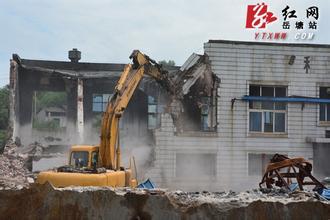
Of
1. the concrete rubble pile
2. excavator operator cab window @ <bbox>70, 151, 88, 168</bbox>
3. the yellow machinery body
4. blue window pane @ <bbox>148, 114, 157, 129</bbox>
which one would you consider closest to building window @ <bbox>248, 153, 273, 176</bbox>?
blue window pane @ <bbox>148, 114, 157, 129</bbox>

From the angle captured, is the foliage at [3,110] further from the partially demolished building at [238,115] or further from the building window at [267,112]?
the building window at [267,112]

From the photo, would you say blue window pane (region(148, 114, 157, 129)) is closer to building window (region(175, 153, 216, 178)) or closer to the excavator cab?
building window (region(175, 153, 216, 178))

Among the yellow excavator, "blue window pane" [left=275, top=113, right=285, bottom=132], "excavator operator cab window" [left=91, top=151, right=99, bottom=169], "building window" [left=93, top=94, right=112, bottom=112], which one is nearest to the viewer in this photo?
the yellow excavator

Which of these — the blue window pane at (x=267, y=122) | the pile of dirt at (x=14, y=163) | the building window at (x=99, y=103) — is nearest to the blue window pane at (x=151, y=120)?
the building window at (x=99, y=103)

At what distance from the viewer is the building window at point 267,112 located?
23422mm

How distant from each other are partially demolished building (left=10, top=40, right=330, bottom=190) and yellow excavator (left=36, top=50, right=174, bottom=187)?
21.7 ft

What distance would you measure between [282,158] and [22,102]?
17029mm

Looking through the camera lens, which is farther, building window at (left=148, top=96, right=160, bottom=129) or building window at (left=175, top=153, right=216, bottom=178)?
building window at (left=148, top=96, right=160, bottom=129)

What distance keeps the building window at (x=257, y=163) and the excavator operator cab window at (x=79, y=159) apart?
1161 centimetres

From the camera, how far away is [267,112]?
925 inches

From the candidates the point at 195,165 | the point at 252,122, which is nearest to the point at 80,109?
the point at 195,165

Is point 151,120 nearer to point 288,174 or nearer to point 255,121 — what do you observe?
point 255,121

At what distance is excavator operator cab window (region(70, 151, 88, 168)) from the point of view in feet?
43.5

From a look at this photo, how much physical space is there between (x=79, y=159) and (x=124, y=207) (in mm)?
8216
